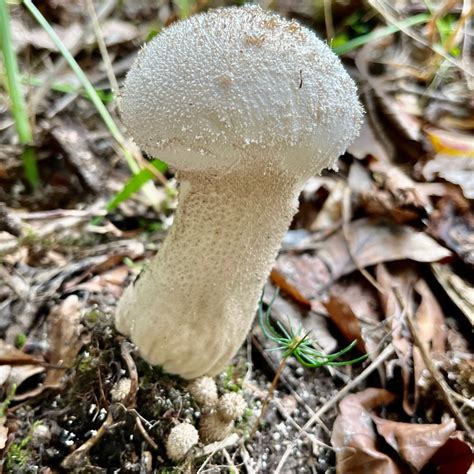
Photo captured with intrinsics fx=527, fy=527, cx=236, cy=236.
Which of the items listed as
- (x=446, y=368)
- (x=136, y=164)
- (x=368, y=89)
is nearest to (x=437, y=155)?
(x=368, y=89)

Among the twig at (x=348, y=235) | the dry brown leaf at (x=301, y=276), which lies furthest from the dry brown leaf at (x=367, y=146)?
the dry brown leaf at (x=301, y=276)

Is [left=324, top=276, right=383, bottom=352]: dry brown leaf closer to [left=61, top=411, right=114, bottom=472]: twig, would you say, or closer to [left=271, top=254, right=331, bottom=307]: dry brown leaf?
[left=271, top=254, right=331, bottom=307]: dry brown leaf

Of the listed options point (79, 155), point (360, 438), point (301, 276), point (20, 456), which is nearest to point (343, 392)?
point (360, 438)

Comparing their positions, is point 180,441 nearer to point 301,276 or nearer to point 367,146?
point 301,276

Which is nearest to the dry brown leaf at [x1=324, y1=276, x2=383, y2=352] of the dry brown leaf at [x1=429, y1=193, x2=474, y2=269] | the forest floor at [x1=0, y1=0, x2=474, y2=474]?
the forest floor at [x1=0, y1=0, x2=474, y2=474]

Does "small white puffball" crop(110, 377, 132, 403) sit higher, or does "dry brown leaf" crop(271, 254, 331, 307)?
"small white puffball" crop(110, 377, 132, 403)

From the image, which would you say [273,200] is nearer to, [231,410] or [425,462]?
[231,410]

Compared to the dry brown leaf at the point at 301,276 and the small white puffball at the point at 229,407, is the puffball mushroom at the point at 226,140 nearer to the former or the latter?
the small white puffball at the point at 229,407
